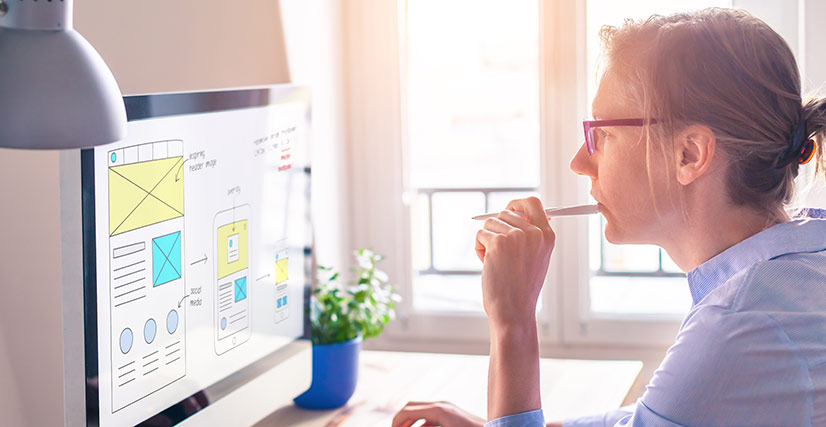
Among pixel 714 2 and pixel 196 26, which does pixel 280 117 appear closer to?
pixel 196 26

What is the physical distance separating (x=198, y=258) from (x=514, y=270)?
0.44m

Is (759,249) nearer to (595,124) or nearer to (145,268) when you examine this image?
(595,124)

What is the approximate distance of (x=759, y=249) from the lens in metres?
1.09

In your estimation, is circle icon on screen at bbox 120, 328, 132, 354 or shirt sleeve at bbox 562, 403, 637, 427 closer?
circle icon on screen at bbox 120, 328, 132, 354

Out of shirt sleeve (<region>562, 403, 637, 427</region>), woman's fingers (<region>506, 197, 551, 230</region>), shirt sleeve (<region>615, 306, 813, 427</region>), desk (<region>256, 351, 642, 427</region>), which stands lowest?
desk (<region>256, 351, 642, 427</region>)

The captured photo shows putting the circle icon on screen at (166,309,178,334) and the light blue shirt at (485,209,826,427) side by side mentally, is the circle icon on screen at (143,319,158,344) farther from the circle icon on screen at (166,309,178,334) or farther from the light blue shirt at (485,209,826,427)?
the light blue shirt at (485,209,826,427)

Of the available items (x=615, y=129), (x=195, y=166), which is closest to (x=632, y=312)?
(x=615, y=129)

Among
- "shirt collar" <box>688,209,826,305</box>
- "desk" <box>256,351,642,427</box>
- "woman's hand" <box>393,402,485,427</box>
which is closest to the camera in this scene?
"shirt collar" <box>688,209,826,305</box>

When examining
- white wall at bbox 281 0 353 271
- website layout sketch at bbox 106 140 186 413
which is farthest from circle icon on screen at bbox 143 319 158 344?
white wall at bbox 281 0 353 271

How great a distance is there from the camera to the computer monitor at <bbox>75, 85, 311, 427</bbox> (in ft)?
3.49

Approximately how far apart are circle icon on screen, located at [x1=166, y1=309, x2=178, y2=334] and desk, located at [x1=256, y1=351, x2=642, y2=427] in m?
0.45

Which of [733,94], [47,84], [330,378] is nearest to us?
[47,84]

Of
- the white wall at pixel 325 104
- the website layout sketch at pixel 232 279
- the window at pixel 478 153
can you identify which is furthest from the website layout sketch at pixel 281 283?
the window at pixel 478 153

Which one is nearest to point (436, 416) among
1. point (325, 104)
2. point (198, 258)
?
point (198, 258)
